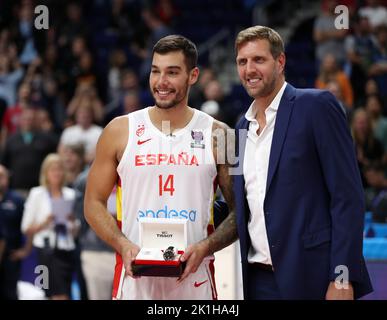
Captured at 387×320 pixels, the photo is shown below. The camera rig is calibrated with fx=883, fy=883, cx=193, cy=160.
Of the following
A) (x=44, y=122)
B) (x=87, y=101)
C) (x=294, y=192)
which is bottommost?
(x=294, y=192)

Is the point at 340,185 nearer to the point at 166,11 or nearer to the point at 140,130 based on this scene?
the point at 140,130

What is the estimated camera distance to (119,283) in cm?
464

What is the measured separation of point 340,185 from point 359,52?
6.82 metres

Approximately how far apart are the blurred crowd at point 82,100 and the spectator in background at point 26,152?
12 millimetres

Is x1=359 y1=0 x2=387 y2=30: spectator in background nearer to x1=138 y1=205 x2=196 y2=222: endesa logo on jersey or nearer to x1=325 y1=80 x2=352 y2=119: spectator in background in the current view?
x1=325 y1=80 x2=352 y2=119: spectator in background

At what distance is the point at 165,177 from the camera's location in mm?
4555

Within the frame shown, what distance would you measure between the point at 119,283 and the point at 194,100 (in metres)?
5.87

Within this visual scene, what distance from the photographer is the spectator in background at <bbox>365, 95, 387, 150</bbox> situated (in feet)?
32.1

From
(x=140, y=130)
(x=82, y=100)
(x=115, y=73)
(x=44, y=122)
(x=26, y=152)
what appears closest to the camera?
(x=140, y=130)

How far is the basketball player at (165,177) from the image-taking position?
455 centimetres

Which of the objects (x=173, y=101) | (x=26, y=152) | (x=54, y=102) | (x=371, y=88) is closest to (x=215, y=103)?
(x=371, y=88)

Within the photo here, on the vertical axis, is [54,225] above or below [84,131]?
below
